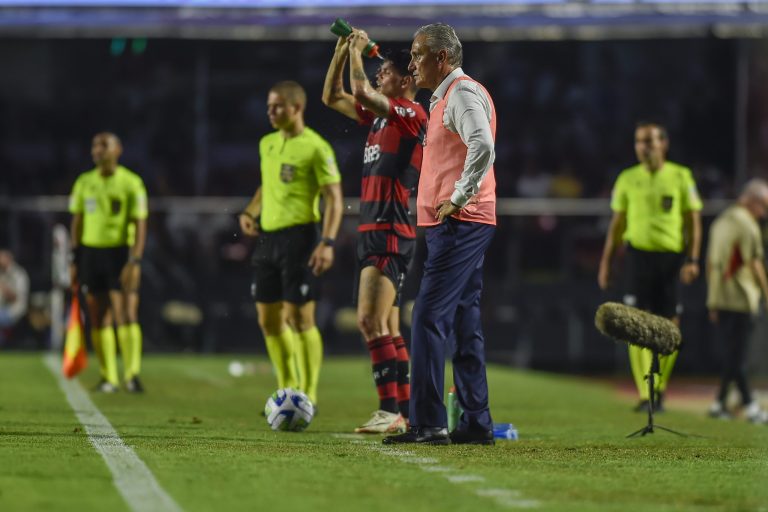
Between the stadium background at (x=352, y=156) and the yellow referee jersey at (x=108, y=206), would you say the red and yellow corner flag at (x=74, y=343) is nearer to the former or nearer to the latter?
the yellow referee jersey at (x=108, y=206)

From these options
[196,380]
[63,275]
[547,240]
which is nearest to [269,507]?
[196,380]

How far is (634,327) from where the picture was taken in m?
9.28

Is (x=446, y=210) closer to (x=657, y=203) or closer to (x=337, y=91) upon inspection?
(x=337, y=91)

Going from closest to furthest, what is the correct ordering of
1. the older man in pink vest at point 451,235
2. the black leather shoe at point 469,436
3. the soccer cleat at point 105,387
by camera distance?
1. the older man in pink vest at point 451,235
2. the black leather shoe at point 469,436
3. the soccer cleat at point 105,387

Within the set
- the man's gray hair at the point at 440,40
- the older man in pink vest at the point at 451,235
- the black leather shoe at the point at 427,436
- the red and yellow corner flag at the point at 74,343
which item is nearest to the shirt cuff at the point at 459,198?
the older man in pink vest at the point at 451,235

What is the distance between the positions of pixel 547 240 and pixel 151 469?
17.0m

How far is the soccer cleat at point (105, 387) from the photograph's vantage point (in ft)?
43.4

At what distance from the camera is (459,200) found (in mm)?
7828

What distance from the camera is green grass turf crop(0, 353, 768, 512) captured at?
19.0 feet

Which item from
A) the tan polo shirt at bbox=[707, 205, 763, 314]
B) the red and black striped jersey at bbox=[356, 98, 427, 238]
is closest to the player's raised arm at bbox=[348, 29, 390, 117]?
the red and black striped jersey at bbox=[356, 98, 427, 238]

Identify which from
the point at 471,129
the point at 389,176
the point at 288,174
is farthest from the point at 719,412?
the point at 471,129

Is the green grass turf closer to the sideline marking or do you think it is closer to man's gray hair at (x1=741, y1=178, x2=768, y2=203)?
the sideline marking

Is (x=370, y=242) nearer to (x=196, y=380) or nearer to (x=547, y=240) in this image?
(x=196, y=380)

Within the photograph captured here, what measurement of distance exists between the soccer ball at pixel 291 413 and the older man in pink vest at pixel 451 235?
1.11m
